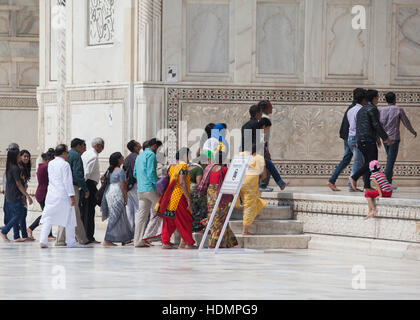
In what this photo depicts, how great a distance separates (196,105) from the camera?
16.3 metres

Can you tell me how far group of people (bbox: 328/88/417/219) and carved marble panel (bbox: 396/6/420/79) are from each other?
166cm

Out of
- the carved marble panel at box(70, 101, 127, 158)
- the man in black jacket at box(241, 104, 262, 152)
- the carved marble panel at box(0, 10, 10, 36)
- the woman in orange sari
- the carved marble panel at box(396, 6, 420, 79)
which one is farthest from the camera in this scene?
the carved marble panel at box(0, 10, 10, 36)

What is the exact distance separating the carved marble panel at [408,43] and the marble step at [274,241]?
171 inches

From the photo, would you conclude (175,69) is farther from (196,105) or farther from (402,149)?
(402,149)

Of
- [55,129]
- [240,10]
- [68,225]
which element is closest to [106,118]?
[55,129]

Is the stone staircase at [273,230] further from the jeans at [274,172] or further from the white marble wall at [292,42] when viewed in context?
the white marble wall at [292,42]

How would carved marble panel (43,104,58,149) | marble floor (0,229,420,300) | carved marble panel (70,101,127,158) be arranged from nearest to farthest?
1. marble floor (0,229,420,300)
2. carved marble panel (70,101,127,158)
3. carved marble panel (43,104,58,149)

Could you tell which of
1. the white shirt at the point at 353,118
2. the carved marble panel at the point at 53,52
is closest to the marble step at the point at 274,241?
the white shirt at the point at 353,118

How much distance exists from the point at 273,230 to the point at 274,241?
0.25m

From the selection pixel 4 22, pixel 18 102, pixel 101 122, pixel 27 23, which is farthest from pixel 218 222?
pixel 4 22

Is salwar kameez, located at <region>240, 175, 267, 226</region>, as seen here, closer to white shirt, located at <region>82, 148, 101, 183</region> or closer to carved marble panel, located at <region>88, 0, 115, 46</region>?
white shirt, located at <region>82, 148, 101, 183</region>

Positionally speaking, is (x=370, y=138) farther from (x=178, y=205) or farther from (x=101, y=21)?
(x=101, y=21)

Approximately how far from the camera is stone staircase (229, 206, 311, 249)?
13.3 m

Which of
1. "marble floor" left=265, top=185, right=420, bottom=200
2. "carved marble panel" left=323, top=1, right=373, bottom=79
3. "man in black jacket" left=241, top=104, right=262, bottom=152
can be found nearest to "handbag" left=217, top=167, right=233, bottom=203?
"man in black jacket" left=241, top=104, right=262, bottom=152
